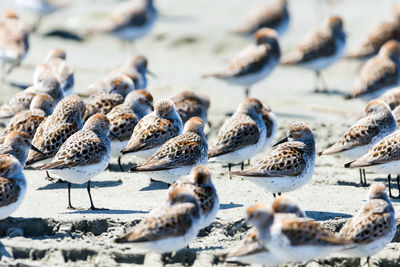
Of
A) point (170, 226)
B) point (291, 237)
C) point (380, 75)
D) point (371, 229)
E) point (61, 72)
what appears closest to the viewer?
point (291, 237)

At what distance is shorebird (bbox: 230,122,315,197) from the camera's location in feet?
34.5

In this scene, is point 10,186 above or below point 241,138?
below

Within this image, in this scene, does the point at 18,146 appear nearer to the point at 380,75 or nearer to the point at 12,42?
the point at 12,42

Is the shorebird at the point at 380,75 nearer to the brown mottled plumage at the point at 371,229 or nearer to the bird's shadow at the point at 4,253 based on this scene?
the brown mottled plumage at the point at 371,229

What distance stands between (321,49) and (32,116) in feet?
28.1

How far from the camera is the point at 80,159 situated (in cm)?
1072

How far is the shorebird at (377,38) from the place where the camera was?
66.8 ft

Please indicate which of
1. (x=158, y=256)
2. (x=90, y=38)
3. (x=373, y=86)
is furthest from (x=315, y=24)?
(x=158, y=256)

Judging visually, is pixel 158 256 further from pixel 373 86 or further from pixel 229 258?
pixel 373 86

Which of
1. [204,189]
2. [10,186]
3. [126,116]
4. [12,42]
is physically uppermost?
[12,42]

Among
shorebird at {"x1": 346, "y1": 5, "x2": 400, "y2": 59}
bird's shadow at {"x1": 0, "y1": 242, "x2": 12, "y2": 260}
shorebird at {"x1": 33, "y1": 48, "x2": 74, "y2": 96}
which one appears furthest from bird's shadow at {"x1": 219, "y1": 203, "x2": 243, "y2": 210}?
shorebird at {"x1": 346, "y1": 5, "x2": 400, "y2": 59}

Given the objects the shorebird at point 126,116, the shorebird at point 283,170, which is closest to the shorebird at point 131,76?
the shorebird at point 126,116

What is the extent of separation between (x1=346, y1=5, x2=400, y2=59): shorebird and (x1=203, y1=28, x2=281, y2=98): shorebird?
10.6 ft

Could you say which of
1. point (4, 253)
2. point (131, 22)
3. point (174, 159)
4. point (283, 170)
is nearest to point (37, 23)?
point (131, 22)
